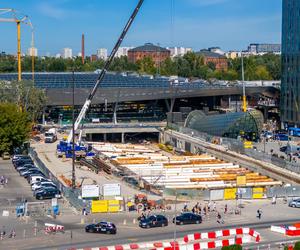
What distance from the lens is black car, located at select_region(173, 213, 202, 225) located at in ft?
86.8

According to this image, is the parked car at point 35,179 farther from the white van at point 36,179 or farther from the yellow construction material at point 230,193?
the yellow construction material at point 230,193

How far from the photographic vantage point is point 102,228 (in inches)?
974

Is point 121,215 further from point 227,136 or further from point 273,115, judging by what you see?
point 273,115

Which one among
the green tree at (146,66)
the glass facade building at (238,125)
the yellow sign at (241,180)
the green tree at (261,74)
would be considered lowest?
the yellow sign at (241,180)

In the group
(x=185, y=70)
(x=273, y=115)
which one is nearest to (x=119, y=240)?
(x=273, y=115)

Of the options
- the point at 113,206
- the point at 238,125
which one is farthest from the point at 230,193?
the point at 238,125

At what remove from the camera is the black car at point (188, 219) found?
26.5 metres

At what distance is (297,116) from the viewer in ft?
205

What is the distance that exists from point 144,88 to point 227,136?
17.4 m

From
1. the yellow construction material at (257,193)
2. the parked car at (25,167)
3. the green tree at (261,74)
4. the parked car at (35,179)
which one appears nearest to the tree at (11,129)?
the parked car at (25,167)

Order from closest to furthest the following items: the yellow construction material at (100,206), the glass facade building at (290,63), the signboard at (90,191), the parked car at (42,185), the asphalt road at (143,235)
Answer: the asphalt road at (143,235)
the yellow construction material at (100,206)
the signboard at (90,191)
the parked car at (42,185)
the glass facade building at (290,63)

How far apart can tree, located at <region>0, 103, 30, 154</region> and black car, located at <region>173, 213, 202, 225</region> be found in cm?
2430

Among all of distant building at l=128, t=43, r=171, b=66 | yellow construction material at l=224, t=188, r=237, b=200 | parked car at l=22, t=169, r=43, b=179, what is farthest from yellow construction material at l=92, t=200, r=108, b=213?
distant building at l=128, t=43, r=171, b=66

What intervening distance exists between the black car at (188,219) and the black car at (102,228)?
3004mm
